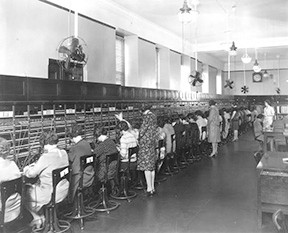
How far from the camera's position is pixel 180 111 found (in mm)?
11664

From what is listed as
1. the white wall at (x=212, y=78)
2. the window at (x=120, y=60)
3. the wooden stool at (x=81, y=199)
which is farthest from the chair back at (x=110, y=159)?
the white wall at (x=212, y=78)

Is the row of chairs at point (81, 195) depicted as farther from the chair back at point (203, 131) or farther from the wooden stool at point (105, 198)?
the chair back at point (203, 131)

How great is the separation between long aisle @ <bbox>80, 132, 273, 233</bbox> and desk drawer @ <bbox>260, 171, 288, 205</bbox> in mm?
375

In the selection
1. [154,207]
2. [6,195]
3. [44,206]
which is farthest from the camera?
[154,207]

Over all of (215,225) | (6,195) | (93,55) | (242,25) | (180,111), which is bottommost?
(215,225)

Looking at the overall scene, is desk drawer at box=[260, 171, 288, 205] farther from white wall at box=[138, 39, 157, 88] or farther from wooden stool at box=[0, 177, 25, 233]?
white wall at box=[138, 39, 157, 88]

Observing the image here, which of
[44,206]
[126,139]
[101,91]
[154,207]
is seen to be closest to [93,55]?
[101,91]

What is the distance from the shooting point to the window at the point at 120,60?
29.0ft

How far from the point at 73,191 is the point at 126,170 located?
1211 mm

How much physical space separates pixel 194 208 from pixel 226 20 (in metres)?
6.60

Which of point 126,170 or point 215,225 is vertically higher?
point 126,170

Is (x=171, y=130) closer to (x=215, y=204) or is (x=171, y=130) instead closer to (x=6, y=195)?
(x=215, y=204)

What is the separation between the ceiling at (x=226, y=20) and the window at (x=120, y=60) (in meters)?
0.91

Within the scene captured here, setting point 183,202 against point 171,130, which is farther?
point 171,130
